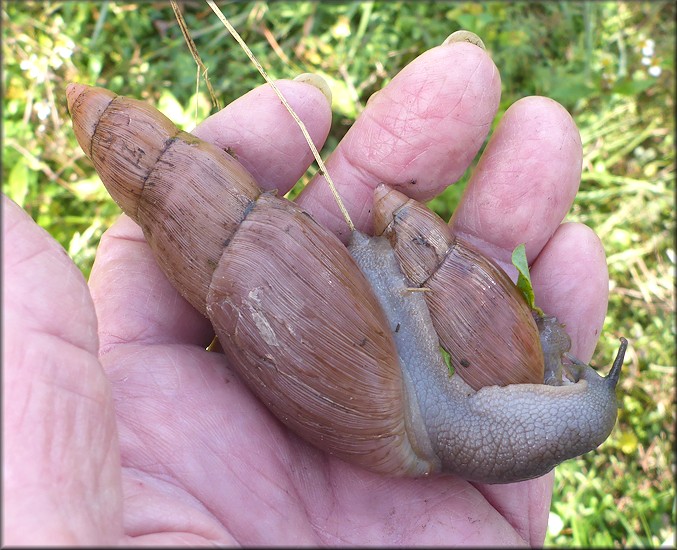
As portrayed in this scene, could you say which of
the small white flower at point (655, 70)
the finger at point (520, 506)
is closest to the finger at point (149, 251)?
the finger at point (520, 506)

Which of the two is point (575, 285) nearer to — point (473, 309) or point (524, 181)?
point (524, 181)

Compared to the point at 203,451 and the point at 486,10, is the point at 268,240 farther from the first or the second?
the point at 486,10

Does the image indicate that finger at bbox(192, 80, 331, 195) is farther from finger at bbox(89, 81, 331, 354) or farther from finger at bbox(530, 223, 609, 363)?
finger at bbox(530, 223, 609, 363)

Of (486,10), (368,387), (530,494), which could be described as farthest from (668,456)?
(486,10)

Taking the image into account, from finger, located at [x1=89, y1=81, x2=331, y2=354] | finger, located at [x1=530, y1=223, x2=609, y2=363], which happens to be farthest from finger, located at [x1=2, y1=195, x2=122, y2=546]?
finger, located at [x1=530, y1=223, x2=609, y2=363]

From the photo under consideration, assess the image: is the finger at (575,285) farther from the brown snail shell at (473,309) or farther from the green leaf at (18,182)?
the green leaf at (18,182)

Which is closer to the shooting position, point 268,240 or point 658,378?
point 268,240

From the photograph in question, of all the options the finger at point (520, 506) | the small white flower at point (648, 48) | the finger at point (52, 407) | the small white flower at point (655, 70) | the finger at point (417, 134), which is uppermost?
the finger at point (52, 407)
